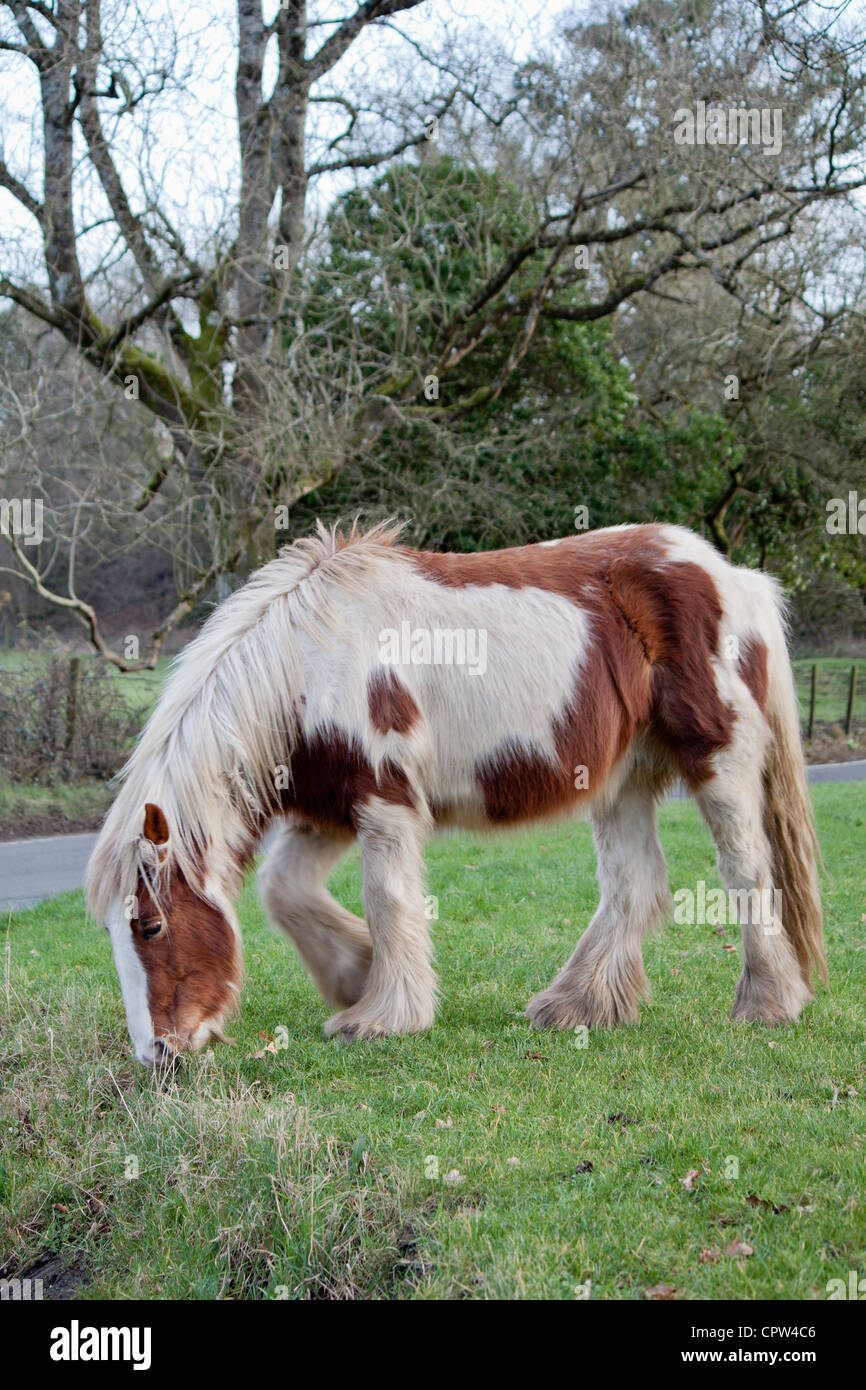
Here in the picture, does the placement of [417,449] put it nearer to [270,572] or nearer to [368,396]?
[368,396]

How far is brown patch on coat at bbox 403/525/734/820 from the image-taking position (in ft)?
16.4

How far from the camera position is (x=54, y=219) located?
1263 cm

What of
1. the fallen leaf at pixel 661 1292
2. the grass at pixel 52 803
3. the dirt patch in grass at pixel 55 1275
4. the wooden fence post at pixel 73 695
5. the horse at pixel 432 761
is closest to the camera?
the fallen leaf at pixel 661 1292

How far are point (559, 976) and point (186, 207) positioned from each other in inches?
403

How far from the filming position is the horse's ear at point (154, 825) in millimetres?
4277

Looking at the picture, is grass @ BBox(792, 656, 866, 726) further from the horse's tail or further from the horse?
the horse

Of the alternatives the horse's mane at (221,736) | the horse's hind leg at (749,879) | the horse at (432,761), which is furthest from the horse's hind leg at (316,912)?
the horse's hind leg at (749,879)

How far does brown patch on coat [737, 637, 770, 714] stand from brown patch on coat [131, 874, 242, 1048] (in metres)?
2.62

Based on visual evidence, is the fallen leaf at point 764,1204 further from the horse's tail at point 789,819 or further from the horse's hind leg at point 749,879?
the horse's tail at point 789,819

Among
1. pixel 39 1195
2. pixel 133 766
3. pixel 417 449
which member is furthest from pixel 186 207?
pixel 39 1195

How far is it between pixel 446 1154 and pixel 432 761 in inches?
67.5

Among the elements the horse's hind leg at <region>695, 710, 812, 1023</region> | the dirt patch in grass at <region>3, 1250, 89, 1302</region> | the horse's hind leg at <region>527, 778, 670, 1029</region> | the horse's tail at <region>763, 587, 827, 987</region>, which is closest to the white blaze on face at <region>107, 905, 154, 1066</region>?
the dirt patch in grass at <region>3, 1250, 89, 1302</region>

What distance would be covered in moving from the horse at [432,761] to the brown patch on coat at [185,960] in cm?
1

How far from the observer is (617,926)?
214 inches
